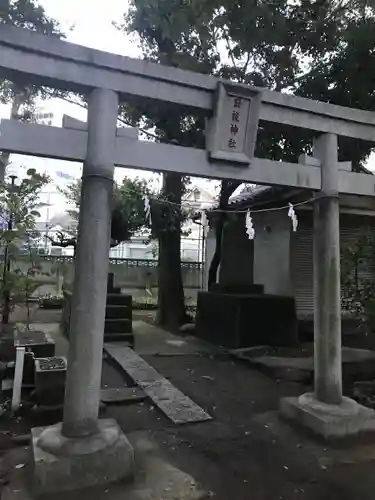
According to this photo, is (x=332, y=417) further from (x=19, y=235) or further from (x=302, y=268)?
(x=302, y=268)

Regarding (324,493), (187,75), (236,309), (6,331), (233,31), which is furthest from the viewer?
(236,309)

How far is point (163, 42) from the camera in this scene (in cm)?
1118

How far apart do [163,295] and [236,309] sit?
11.7ft

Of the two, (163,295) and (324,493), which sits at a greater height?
(163,295)

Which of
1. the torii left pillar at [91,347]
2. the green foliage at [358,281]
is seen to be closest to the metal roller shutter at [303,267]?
the green foliage at [358,281]

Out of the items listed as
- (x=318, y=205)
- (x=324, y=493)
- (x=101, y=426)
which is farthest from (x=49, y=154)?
(x=324, y=493)

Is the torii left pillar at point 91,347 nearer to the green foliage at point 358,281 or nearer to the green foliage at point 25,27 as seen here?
the green foliage at point 25,27

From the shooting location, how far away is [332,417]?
181 inches

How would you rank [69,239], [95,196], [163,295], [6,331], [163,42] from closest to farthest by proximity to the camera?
[95,196]
[6,331]
[163,42]
[69,239]
[163,295]

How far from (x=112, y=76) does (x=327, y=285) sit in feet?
11.1

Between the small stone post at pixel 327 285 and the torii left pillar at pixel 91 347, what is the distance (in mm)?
2473

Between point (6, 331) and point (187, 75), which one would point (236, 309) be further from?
point (187, 75)

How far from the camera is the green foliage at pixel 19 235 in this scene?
6.05 metres

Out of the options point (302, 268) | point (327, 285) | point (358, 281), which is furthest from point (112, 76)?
point (302, 268)
